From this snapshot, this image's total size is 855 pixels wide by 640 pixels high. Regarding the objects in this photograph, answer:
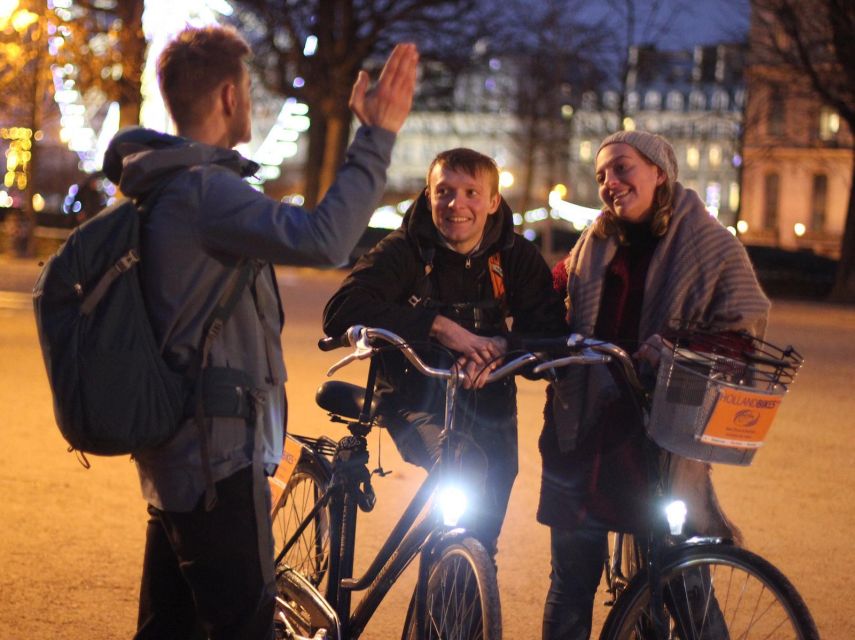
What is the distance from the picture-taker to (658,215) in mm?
4125

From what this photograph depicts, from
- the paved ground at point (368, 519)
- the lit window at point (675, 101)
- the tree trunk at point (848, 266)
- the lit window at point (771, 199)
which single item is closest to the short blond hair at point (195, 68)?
the paved ground at point (368, 519)

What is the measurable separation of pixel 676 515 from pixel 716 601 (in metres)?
0.28

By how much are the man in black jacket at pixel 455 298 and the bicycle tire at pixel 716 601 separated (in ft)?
1.83

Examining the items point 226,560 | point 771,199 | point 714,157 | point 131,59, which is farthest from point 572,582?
point 714,157

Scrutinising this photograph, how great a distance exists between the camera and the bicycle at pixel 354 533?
363 cm

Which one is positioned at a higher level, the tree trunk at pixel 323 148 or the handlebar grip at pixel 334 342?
the handlebar grip at pixel 334 342

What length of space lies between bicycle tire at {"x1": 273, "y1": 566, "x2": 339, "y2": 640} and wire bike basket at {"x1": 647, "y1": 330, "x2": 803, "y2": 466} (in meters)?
1.16

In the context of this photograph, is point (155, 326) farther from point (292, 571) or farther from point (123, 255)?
point (292, 571)

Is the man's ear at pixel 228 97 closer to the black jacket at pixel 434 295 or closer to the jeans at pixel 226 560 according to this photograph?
the jeans at pixel 226 560

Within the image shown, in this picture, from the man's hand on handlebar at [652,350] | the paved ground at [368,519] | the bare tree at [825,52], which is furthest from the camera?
the bare tree at [825,52]

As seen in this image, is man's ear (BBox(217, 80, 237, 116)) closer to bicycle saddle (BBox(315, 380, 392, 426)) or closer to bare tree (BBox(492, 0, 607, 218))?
bicycle saddle (BBox(315, 380, 392, 426))

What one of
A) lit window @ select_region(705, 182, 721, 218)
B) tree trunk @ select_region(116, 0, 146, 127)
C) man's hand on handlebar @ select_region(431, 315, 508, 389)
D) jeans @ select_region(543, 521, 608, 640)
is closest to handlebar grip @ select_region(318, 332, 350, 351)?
man's hand on handlebar @ select_region(431, 315, 508, 389)

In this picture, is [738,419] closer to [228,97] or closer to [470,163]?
[470,163]

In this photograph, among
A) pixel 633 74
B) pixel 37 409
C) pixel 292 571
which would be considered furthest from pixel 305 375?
pixel 633 74
